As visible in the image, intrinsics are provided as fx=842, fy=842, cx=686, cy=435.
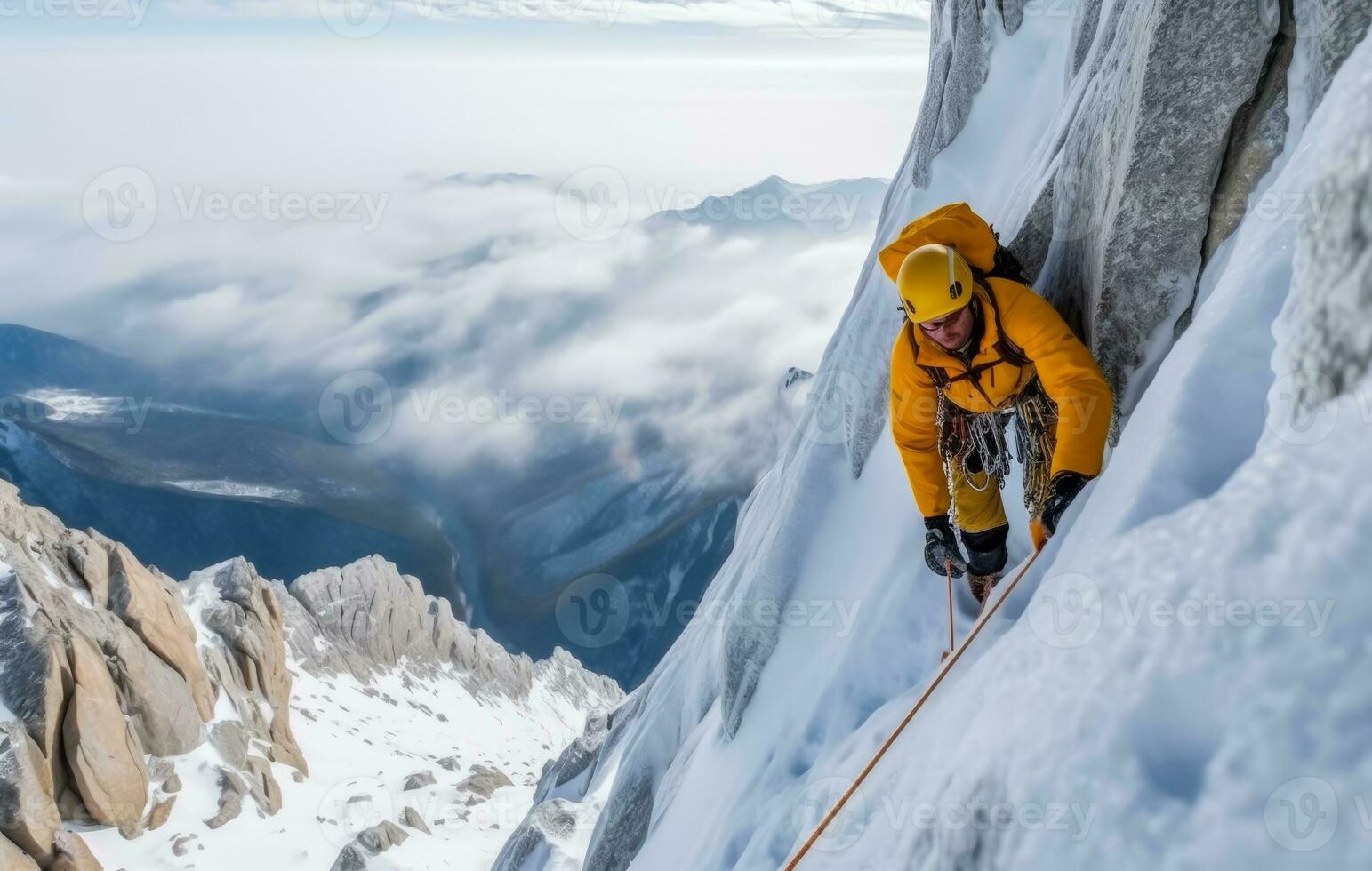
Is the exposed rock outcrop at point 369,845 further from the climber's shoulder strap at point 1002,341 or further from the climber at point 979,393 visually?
the climber's shoulder strap at point 1002,341

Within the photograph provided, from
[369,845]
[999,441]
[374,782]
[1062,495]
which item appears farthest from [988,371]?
[374,782]

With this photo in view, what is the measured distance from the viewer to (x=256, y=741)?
5834cm

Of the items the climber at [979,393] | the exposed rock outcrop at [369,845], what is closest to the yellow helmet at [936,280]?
the climber at [979,393]

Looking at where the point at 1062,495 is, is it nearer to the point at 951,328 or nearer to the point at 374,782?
the point at 951,328

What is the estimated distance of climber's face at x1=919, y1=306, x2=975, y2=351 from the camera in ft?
17.5

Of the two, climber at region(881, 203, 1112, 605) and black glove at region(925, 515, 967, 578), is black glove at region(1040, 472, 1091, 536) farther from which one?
black glove at region(925, 515, 967, 578)

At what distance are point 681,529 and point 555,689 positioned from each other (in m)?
72.4

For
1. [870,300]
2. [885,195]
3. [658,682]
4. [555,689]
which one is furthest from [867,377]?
[555,689]

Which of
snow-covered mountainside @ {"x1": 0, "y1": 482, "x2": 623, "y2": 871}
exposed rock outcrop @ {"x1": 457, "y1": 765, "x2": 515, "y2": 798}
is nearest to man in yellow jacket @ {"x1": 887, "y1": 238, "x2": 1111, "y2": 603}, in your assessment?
snow-covered mountainside @ {"x1": 0, "y1": 482, "x2": 623, "y2": 871}

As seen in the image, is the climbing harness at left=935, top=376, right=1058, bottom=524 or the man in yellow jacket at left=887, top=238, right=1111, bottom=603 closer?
the man in yellow jacket at left=887, top=238, right=1111, bottom=603

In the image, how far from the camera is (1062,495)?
16.0 ft

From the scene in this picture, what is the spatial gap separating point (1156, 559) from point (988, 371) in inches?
101

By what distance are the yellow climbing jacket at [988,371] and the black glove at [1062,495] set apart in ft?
0.16

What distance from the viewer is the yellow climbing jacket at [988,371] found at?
491 centimetres
